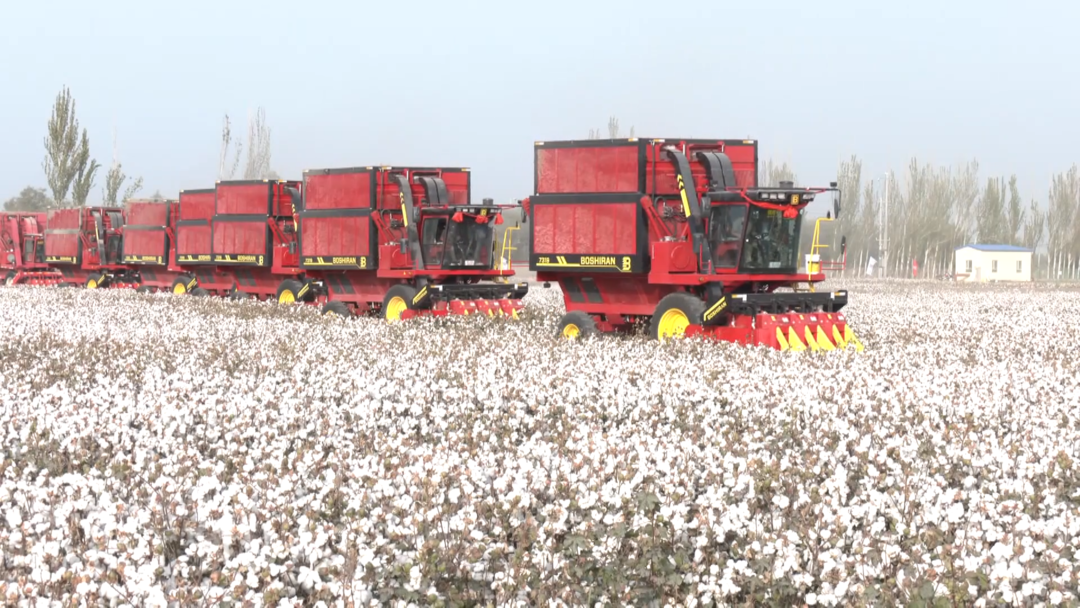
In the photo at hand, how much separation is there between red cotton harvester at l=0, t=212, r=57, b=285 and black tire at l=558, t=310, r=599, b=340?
3370cm

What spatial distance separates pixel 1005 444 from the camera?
8578 mm

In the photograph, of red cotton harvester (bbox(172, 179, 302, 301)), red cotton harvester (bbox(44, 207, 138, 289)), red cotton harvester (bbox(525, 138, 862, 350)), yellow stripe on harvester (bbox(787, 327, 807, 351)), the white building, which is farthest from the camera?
the white building

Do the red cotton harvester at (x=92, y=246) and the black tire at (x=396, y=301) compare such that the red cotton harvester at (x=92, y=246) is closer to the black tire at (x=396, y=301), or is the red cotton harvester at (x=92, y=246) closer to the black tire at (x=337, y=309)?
the black tire at (x=337, y=309)

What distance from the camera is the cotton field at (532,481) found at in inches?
217

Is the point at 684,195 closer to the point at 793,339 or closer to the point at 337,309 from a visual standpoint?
the point at 793,339

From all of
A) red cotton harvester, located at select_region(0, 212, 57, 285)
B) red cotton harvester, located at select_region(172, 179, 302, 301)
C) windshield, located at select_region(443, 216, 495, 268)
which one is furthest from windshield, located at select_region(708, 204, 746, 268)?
red cotton harvester, located at select_region(0, 212, 57, 285)

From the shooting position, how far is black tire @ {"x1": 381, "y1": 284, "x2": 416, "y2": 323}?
24.3 metres

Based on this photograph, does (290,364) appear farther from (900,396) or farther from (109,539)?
(109,539)

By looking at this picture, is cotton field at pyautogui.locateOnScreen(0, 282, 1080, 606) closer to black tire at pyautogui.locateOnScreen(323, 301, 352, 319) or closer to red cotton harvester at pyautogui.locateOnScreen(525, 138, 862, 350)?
red cotton harvester at pyautogui.locateOnScreen(525, 138, 862, 350)

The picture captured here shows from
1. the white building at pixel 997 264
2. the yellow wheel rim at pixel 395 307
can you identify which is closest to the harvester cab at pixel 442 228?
the yellow wheel rim at pixel 395 307

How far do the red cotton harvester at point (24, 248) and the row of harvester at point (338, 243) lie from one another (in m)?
9.38

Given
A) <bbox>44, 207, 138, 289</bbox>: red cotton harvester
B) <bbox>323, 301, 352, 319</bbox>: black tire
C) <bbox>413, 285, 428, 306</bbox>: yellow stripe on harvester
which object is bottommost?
<bbox>323, 301, 352, 319</bbox>: black tire

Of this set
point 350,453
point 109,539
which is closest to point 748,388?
point 350,453

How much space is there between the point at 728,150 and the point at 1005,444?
39.4 feet
